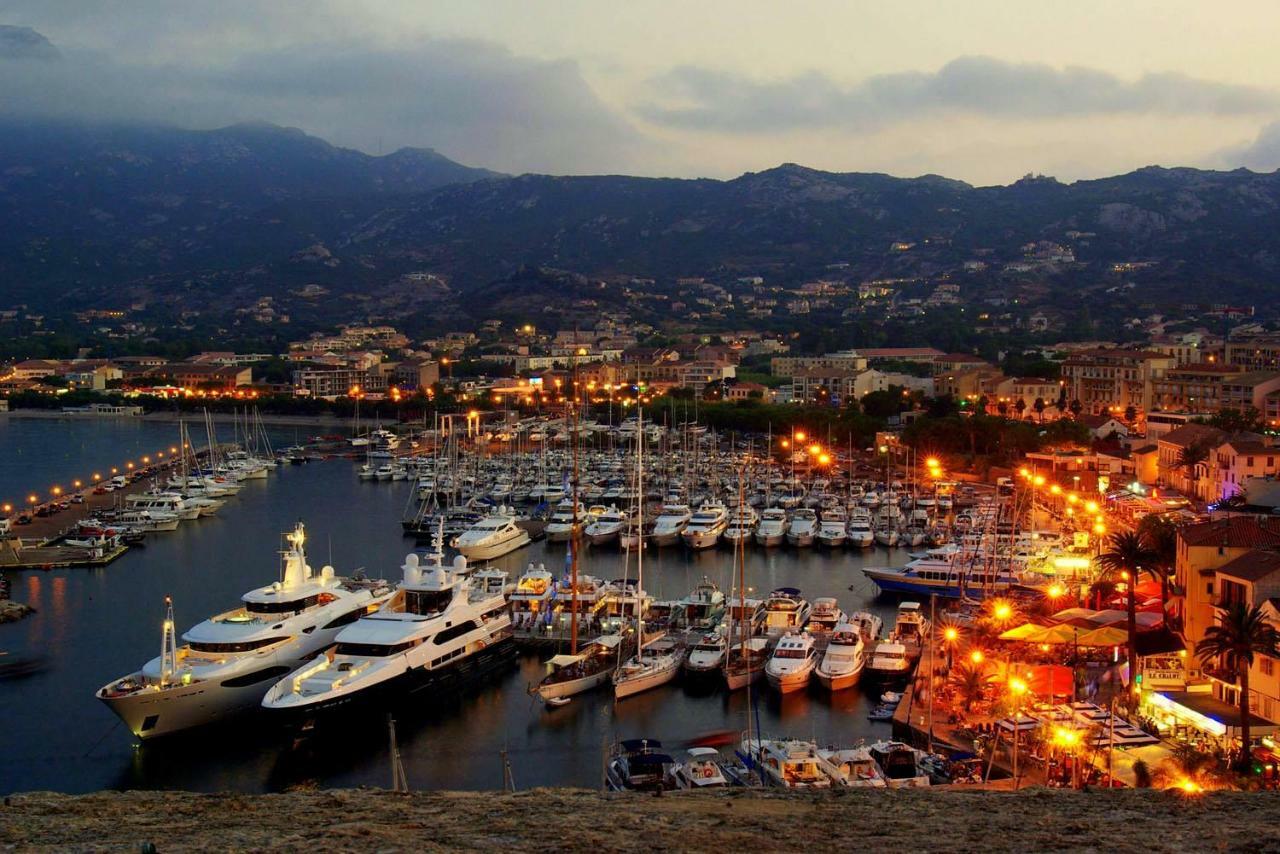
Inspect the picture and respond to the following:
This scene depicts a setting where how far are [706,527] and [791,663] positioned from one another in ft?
51.1

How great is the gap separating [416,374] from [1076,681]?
85380 mm

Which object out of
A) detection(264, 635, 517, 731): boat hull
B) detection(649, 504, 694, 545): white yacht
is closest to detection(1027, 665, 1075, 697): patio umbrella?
detection(264, 635, 517, 731): boat hull

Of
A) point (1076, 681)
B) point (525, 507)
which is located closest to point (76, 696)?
point (1076, 681)

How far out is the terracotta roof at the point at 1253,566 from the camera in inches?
631

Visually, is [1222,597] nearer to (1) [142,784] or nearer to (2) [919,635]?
(2) [919,635]

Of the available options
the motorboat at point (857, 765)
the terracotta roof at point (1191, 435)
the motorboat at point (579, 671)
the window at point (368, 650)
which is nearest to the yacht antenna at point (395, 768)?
the window at point (368, 650)

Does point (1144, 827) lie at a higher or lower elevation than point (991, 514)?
higher

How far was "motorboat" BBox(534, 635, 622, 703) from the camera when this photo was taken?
61.5ft

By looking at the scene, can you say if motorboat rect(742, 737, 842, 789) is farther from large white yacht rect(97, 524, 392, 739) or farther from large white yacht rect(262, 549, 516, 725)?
large white yacht rect(97, 524, 392, 739)

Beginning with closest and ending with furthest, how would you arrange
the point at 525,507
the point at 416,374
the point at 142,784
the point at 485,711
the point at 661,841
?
the point at 661,841 < the point at 142,784 < the point at 485,711 < the point at 525,507 < the point at 416,374

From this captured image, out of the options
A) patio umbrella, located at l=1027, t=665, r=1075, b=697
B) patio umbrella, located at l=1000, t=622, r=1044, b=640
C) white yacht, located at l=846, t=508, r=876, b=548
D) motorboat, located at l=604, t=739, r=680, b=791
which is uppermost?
patio umbrella, located at l=1000, t=622, r=1044, b=640

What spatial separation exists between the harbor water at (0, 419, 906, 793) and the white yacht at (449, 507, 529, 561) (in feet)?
1.22

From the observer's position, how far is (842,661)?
1961 centimetres

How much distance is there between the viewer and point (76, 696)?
1981 cm
